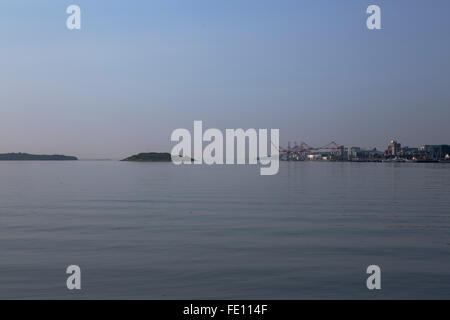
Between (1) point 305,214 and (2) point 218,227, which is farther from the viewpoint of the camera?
(1) point 305,214

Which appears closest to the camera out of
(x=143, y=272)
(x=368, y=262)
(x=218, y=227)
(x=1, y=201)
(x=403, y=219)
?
(x=143, y=272)

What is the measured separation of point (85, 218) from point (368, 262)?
12415 mm

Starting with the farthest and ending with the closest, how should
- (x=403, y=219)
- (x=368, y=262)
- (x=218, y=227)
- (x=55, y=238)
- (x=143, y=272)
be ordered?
(x=403, y=219), (x=218, y=227), (x=55, y=238), (x=368, y=262), (x=143, y=272)

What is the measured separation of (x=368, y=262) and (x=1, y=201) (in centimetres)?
2217
